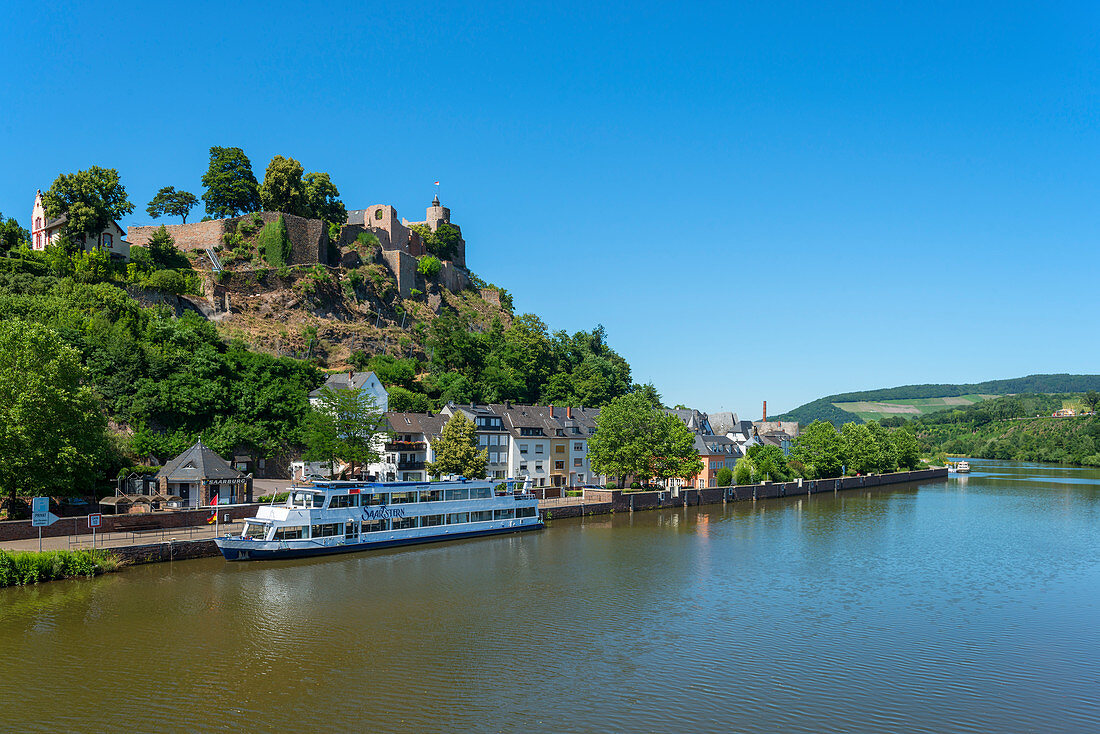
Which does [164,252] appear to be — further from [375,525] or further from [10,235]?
[375,525]

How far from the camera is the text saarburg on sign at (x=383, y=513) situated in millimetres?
38906

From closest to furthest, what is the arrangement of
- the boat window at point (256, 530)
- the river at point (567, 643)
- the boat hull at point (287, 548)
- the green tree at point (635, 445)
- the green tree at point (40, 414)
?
1. the river at point (567, 643)
2. the green tree at point (40, 414)
3. the boat hull at point (287, 548)
4. the boat window at point (256, 530)
5. the green tree at point (635, 445)

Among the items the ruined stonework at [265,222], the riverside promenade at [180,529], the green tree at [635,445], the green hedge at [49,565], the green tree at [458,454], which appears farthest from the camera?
the ruined stonework at [265,222]

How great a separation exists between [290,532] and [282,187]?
5666 cm

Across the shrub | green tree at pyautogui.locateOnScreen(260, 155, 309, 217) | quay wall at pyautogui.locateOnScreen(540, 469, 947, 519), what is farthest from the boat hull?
green tree at pyautogui.locateOnScreen(260, 155, 309, 217)

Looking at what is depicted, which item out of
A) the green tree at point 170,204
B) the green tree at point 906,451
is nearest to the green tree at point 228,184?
the green tree at point 170,204

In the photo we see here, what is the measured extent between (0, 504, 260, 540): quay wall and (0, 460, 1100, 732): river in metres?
4.19

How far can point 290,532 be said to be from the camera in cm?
3612

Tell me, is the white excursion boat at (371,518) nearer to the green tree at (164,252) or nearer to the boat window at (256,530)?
the boat window at (256,530)

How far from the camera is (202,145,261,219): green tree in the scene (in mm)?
82438

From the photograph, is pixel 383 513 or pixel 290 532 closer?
pixel 290 532

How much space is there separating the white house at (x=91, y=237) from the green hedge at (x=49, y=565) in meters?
41.5

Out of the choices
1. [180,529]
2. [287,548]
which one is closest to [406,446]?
[180,529]

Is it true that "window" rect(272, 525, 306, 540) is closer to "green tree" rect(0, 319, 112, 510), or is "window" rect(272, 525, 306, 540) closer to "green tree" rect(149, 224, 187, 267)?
"green tree" rect(0, 319, 112, 510)
